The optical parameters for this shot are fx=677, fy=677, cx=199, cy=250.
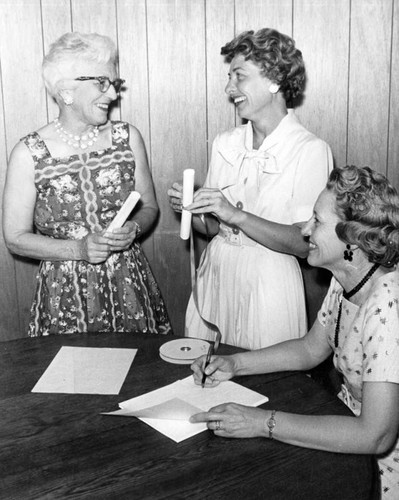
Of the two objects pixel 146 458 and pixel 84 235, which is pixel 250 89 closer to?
pixel 84 235

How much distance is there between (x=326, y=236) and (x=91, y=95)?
3.90 feet

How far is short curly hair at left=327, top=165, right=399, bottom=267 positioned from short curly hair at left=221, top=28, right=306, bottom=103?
32.0 inches

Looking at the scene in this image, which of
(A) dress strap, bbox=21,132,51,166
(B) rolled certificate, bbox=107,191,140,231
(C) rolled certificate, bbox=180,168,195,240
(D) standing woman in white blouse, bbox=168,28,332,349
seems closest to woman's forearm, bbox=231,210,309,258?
(D) standing woman in white blouse, bbox=168,28,332,349

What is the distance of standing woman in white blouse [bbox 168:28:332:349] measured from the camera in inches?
90.7

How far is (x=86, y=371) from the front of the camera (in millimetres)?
1815

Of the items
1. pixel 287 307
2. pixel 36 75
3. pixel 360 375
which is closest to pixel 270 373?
pixel 360 375

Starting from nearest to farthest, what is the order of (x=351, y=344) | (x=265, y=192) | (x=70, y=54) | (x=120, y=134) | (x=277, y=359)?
(x=351, y=344) < (x=277, y=359) < (x=265, y=192) < (x=70, y=54) < (x=120, y=134)

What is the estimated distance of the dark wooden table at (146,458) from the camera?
4.24 feet

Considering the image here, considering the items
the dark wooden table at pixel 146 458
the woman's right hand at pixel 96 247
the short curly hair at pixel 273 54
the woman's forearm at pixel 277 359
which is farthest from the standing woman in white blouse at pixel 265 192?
the dark wooden table at pixel 146 458

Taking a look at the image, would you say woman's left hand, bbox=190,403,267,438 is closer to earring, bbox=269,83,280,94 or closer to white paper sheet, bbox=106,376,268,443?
white paper sheet, bbox=106,376,268,443

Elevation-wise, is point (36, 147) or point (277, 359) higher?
point (36, 147)

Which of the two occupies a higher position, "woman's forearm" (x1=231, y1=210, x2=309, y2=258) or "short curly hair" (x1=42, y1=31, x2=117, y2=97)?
"short curly hair" (x1=42, y1=31, x2=117, y2=97)

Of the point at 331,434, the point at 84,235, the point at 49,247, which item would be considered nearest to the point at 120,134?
the point at 84,235

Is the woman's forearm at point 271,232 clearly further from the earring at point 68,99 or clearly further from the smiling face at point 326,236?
the earring at point 68,99
